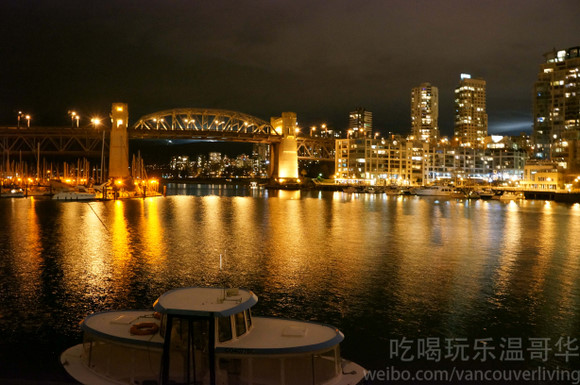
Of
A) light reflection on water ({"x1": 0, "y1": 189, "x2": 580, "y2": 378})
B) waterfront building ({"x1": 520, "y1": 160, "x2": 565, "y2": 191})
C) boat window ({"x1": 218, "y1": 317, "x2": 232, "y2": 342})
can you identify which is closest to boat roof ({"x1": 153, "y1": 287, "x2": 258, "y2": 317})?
boat window ({"x1": 218, "y1": 317, "x2": 232, "y2": 342})

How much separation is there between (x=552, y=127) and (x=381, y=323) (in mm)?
189067

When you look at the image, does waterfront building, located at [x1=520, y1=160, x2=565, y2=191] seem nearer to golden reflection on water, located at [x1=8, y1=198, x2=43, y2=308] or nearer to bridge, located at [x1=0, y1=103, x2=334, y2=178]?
bridge, located at [x1=0, y1=103, x2=334, y2=178]

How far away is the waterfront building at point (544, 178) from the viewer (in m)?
112

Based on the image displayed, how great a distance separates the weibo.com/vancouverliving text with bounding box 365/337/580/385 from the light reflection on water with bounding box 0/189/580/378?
0.47 m

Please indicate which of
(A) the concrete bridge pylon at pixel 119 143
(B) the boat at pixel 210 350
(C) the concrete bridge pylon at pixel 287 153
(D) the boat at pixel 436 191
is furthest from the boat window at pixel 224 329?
(C) the concrete bridge pylon at pixel 287 153

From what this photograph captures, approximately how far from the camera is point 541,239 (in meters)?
31.8

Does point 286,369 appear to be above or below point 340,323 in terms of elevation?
above

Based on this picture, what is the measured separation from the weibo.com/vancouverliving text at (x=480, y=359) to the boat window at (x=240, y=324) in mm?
2903

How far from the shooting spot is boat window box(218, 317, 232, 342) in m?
7.71

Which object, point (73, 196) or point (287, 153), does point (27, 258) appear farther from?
point (287, 153)

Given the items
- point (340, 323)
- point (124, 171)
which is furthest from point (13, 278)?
point (124, 171)

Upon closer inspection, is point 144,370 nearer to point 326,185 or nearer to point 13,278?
point 13,278

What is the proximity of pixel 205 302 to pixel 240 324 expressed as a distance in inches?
27.1

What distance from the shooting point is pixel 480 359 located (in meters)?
11.1
